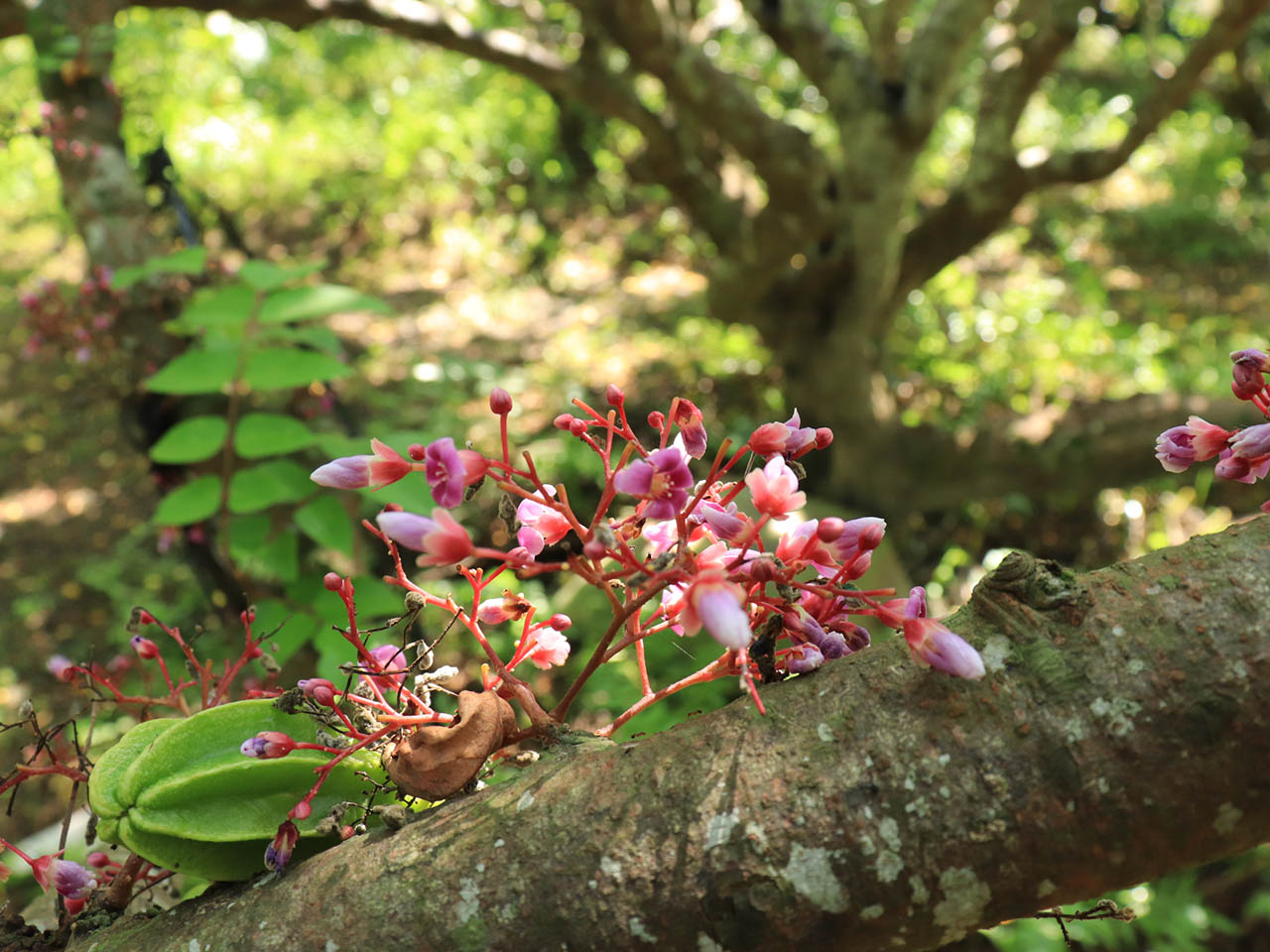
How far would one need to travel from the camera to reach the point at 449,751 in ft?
3.11

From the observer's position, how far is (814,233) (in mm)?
4336

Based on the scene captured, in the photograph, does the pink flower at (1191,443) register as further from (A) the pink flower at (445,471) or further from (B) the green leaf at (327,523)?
(B) the green leaf at (327,523)

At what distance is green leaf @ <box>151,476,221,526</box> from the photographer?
6.86 feet

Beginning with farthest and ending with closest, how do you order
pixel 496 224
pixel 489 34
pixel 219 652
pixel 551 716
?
pixel 496 224
pixel 489 34
pixel 219 652
pixel 551 716

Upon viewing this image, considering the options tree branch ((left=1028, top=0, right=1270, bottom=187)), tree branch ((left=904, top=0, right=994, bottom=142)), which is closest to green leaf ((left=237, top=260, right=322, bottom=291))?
tree branch ((left=904, top=0, right=994, bottom=142))

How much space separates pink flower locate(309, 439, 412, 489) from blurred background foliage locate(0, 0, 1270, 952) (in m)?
0.98

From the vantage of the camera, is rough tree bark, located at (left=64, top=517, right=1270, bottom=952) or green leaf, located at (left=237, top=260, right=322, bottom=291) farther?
green leaf, located at (left=237, top=260, right=322, bottom=291)

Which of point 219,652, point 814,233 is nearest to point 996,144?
point 814,233

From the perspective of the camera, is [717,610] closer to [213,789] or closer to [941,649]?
[941,649]

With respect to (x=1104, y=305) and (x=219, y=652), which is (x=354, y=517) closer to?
(x=219, y=652)

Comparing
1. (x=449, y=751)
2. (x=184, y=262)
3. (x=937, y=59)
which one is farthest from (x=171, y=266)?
(x=937, y=59)

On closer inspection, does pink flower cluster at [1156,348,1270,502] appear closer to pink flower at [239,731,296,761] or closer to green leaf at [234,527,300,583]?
pink flower at [239,731,296,761]

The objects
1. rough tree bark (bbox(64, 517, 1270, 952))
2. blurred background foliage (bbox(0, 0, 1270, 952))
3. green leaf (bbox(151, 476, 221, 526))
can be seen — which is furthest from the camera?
blurred background foliage (bbox(0, 0, 1270, 952))

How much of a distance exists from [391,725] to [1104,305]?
7147 mm
